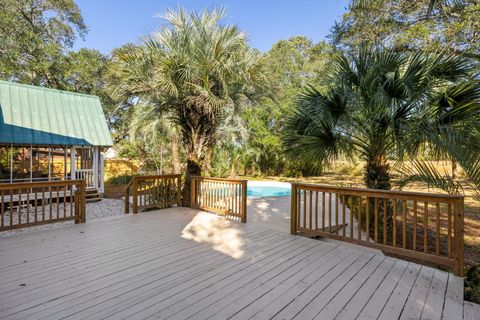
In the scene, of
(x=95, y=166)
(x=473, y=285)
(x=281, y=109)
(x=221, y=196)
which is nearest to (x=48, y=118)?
(x=95, y=166)

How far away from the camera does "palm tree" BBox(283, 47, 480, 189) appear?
363cm

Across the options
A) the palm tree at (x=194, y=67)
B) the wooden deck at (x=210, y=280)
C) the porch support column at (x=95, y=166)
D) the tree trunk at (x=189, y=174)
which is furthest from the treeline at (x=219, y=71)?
the wooden deck at (x=210, y=280)

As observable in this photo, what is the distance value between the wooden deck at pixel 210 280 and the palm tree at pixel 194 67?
3.22 meters

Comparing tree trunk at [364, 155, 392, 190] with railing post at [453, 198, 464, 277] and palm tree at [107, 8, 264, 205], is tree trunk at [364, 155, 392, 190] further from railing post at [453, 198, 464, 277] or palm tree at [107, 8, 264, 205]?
palm tree at [107, 8, 264, 205]

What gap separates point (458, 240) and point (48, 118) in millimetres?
11474

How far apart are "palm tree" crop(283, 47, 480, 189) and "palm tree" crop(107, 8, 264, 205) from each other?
5.56 feet

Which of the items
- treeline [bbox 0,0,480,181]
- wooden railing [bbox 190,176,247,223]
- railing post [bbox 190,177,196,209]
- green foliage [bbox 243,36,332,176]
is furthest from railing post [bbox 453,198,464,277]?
green foliage [bbox 243,36,332,176]

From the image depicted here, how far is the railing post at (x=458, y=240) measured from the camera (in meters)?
2.79

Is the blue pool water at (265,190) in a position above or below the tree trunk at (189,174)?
below

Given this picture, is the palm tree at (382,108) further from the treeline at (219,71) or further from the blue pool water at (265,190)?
the blue pool water at (265,190)

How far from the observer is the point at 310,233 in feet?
13.8

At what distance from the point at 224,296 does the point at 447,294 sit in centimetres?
217

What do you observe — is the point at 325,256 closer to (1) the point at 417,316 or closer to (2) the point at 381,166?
(1) the point at 417,316

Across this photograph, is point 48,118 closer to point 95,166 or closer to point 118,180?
point 95,166
